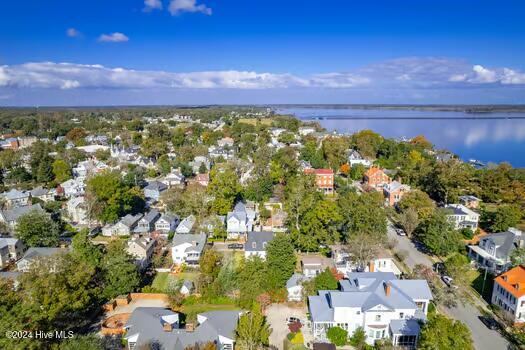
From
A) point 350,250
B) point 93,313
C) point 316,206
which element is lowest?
point 93,313

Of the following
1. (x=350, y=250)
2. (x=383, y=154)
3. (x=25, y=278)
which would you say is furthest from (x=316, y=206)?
(x=383, y=154)

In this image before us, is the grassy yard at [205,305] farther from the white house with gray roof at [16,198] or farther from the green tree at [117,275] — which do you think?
the white house with gray roof at [16,198]

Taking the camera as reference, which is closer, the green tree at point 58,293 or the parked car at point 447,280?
the green tree at point 58,293

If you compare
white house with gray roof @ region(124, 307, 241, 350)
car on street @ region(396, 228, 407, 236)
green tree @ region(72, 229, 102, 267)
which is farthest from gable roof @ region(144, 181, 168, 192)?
car on street @ region(396, 228, 407, 236)

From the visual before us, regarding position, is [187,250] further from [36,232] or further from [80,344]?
[80,344]

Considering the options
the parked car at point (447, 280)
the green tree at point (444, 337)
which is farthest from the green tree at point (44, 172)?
the green tree at point (444, 337)

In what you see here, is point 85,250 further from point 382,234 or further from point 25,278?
point 382,234

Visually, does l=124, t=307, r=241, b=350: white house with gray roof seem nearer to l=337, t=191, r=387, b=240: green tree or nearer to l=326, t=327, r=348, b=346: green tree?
l=326, t=327, r=348, b=346: green tree
